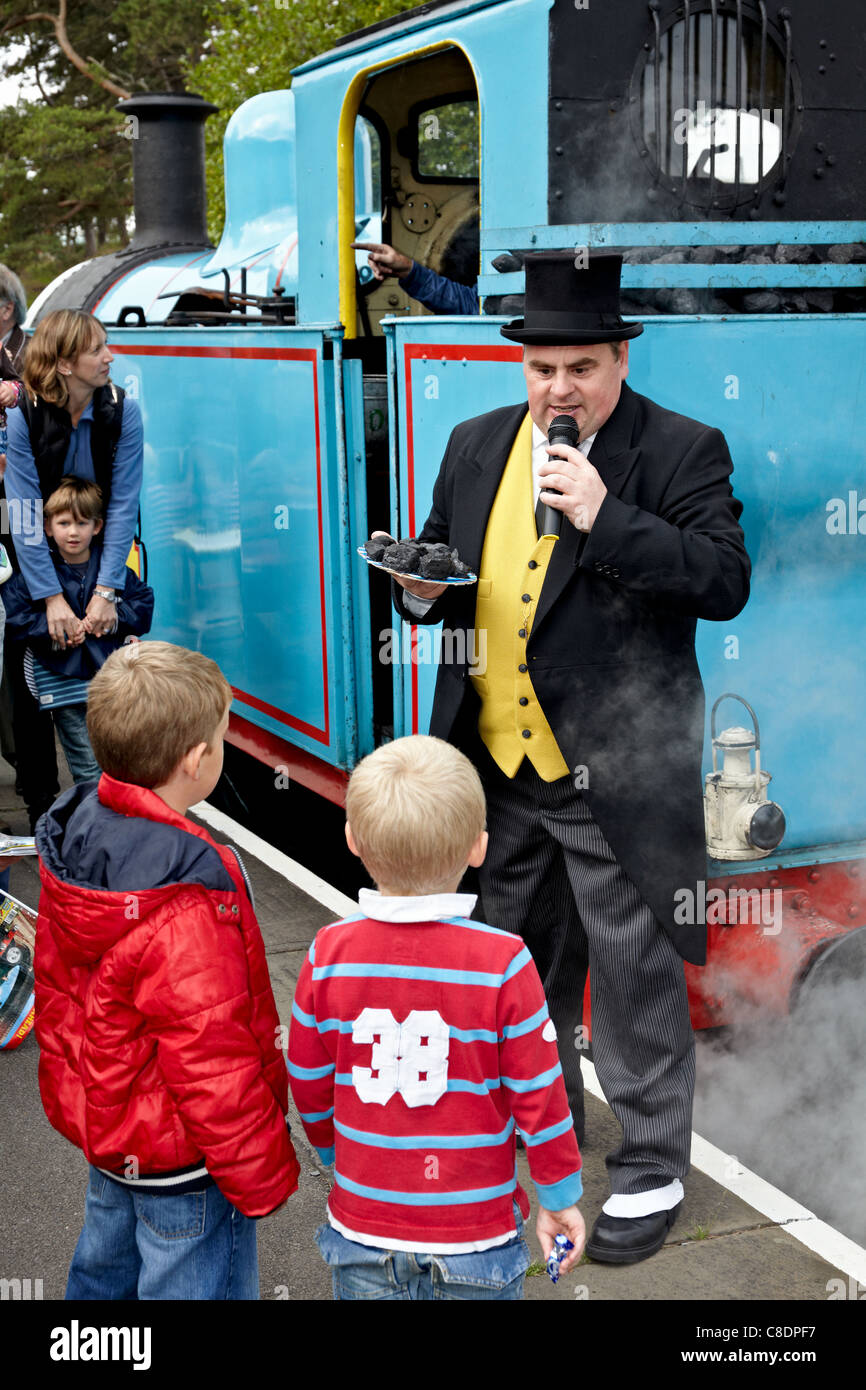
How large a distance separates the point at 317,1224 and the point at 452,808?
140 cm

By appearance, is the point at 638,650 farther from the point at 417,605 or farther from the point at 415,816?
the point at 415,816

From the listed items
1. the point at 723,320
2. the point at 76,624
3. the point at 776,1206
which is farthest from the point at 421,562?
the point at 76,624

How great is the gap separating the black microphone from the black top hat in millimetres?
143

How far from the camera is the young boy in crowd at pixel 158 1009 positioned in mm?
2061

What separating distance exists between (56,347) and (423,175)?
171cm

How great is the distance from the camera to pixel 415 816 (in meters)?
1.92

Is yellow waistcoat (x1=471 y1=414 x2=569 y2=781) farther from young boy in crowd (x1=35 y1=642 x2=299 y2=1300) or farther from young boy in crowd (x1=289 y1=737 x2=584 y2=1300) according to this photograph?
young boy in crowd (x1=289 y1=737 x2=584 y2=1300)

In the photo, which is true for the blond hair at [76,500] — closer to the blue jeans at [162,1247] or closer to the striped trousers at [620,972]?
the striped trousers at [620,972]

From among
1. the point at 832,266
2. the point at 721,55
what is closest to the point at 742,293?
the point at 832,266

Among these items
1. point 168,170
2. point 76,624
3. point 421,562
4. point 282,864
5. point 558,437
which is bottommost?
point 282,864

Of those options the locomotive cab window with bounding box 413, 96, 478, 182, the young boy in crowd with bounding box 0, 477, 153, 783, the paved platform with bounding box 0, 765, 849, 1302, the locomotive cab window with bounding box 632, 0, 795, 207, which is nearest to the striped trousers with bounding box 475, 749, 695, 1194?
the paved platform with bounding box 0, 765, 849, 1302

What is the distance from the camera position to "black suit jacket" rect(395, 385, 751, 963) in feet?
8.90

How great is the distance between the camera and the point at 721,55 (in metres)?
3.58
